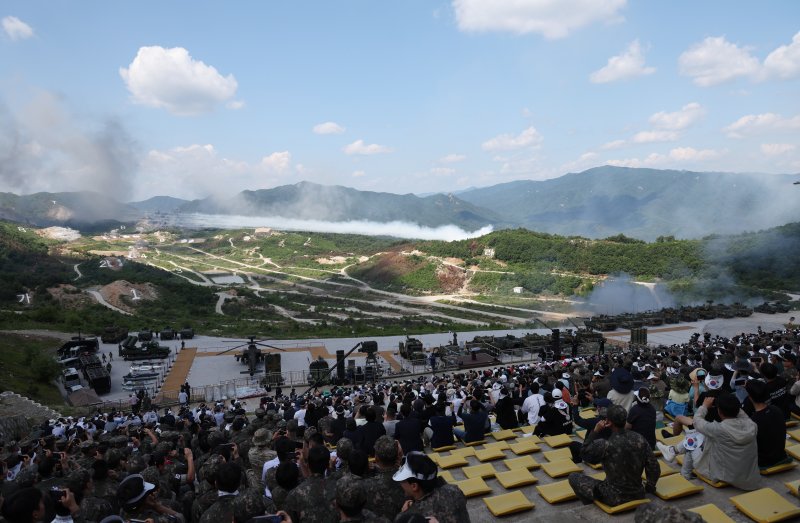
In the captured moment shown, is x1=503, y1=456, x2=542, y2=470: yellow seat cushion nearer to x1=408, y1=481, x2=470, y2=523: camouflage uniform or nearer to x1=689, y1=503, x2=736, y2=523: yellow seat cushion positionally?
x1=689, y1=503, x2=736, y2=523: yellow seat cushion

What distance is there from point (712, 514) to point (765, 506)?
1.96 ft

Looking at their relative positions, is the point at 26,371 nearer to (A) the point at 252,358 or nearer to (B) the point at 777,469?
(A) the point at 252,358

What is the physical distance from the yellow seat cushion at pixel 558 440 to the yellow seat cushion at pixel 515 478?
1349 millimetres

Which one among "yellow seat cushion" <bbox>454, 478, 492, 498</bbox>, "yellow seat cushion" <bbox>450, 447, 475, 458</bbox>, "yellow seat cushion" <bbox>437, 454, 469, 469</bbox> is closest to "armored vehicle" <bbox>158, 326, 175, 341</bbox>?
"yellow seat cushion" <bbox>450, 447, 475, 458</bbox>

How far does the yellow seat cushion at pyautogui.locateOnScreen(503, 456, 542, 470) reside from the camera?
6.68 m

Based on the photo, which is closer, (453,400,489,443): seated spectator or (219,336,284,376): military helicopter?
(453,400,489,443): seated spectator

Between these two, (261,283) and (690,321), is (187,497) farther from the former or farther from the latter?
(261,283)

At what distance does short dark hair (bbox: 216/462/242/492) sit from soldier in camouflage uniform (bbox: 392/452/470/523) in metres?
1.41

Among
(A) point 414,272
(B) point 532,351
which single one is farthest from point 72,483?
(A) point 414,272

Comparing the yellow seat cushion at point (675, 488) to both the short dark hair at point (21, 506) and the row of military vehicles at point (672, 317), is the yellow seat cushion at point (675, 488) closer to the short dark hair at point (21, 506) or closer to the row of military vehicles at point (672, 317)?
the short dark hair at point (21, 506)

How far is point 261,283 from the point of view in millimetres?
77125

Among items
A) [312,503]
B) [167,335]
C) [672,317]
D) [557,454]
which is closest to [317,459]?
[312,503]

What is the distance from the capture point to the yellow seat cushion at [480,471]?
21.4 ft

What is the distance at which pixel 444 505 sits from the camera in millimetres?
3916
